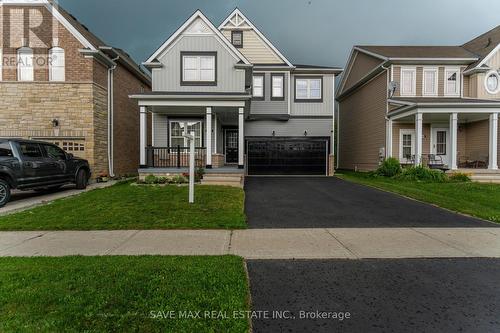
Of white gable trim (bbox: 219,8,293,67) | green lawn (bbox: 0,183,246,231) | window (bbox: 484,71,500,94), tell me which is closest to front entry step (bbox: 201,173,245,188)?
green lawn (bbox: 0,183,246,231)

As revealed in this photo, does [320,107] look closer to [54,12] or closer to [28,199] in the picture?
[54,12]

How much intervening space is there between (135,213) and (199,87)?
9.36m

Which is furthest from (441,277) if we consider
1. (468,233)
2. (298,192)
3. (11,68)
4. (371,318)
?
(11,68)

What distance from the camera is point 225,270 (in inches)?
146

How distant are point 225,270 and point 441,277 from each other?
9.33ft

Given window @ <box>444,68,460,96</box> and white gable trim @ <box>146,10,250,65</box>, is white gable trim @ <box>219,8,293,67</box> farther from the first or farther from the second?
window @ <box>444,68,460,96</box>

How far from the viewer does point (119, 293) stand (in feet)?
10.1

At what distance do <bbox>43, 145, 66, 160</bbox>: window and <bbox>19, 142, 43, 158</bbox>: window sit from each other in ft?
1.15

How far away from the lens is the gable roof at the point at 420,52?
1819 centimetres

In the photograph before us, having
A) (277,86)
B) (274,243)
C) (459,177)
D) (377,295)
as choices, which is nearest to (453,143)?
(459,177)

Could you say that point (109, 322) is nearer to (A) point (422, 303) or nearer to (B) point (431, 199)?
(A) point (422, 303)

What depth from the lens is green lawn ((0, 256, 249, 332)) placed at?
8.45ft

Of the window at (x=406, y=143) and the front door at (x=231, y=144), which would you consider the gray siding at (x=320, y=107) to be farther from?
the window at (x=406, y=143)

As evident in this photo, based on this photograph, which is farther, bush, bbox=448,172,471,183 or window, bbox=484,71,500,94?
window, bbox=484,71,500,94
